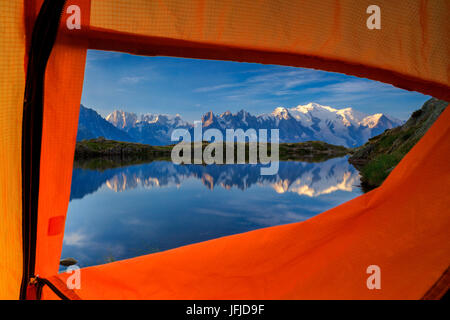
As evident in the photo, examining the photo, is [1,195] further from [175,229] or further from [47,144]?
[175,229]

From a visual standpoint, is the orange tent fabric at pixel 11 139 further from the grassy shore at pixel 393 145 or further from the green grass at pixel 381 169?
the green grass at pixel 381 169

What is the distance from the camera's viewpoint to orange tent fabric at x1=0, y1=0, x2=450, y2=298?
1.27 metres

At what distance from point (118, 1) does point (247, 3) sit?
560mm

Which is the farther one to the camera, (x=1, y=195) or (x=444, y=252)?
(x=444, y=252)

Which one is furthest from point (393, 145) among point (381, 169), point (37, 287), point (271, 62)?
point (37, 287)

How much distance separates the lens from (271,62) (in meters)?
1.52

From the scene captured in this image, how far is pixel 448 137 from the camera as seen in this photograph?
1.64 metres

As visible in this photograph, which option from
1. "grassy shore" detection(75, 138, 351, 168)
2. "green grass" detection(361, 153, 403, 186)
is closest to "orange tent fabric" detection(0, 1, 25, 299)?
"green grass" detection(361, 153, 403, 186)

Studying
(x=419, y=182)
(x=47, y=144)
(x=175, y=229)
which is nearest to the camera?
(x=47, y=144)

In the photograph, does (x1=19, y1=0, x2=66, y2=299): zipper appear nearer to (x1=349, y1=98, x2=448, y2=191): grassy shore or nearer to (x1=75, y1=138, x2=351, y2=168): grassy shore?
(x1=349, y1=98, x2=448, y2=191): grassy shore

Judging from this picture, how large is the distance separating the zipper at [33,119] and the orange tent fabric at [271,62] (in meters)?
0.03

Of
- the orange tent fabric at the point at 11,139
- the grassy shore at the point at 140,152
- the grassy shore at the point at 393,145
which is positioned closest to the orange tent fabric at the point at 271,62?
the orange tent fabric at the point at 11,139

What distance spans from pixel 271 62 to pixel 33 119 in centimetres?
116
